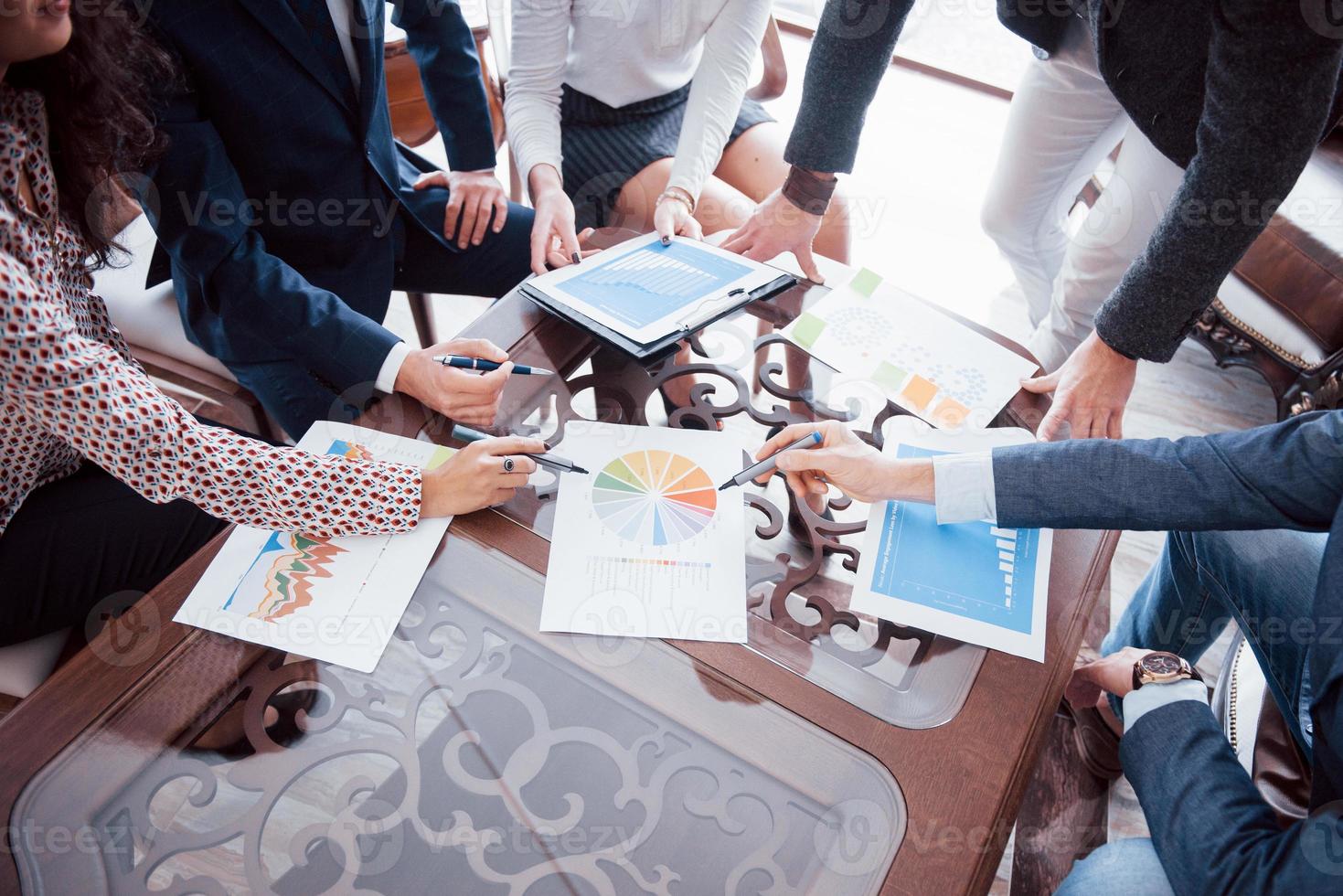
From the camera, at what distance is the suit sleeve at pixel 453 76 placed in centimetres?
145

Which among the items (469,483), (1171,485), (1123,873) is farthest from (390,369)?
(1123,873)

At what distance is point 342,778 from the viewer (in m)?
0.77

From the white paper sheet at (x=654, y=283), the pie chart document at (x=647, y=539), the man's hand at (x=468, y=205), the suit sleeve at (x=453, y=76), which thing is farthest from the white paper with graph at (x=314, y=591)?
the suit sleeve at (x=453, y=76)

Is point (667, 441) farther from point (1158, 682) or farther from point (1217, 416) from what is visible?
point (1217, 416)

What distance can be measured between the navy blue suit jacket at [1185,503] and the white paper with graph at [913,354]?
179 millimetres

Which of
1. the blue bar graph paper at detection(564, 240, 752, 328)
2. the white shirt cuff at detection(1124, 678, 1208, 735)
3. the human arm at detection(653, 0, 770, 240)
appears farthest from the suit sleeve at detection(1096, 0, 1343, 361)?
the human arm at detection(653, 0, 770, 240)

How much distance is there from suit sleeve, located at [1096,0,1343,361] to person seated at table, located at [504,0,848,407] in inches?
27.4

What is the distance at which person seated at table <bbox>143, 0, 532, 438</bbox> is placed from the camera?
1.09 metres

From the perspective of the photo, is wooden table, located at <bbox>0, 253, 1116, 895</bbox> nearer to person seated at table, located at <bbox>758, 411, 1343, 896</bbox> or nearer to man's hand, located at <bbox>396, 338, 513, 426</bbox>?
person seated at table, located at <bbox>758, 411, 1343, 896</bbox>

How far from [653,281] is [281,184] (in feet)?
2.14

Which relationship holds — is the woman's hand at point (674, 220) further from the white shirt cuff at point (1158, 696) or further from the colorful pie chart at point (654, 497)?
the white shirt cuff at point (1158, 696)

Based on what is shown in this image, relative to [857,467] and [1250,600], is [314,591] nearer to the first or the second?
[857,467]

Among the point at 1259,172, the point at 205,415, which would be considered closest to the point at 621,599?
the point at 1259,172

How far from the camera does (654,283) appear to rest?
1153 mm
